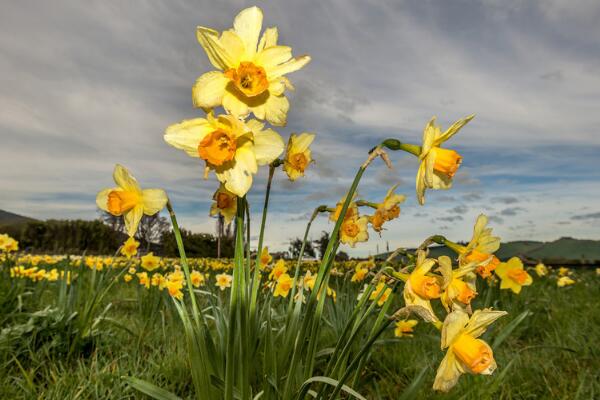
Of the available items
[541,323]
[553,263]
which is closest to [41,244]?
[553,263]

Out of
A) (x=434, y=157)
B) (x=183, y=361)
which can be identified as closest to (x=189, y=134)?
(x=434, y=157)

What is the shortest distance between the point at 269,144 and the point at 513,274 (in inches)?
105

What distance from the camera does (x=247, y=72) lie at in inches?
56.9

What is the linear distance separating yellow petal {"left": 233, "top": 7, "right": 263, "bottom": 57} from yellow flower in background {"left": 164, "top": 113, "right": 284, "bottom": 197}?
9.8 inches

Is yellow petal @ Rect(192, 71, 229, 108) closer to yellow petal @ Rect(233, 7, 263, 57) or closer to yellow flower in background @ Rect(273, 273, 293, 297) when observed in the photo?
Answer: yellow petal @ Rect(233, 7, 263, 57)

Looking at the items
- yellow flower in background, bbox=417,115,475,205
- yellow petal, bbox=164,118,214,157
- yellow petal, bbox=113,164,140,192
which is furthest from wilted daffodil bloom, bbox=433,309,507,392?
yellow petal, bbox=113,164,140,192

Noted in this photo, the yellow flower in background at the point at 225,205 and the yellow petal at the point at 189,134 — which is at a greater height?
the yellow petal at the point at 189,134

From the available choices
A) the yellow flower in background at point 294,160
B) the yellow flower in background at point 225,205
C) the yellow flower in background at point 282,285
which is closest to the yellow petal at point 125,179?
the yellow flower in background at point 225,205

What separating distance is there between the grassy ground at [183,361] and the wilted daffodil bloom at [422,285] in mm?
727

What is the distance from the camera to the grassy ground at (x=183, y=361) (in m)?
2.57

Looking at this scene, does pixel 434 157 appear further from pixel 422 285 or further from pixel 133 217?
pixel 133 217

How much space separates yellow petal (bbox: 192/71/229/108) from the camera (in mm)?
1435

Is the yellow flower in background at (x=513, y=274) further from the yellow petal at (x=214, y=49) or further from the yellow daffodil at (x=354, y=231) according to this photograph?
the yellow petal at (x=214, y=49)

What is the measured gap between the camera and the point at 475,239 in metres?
1.81
